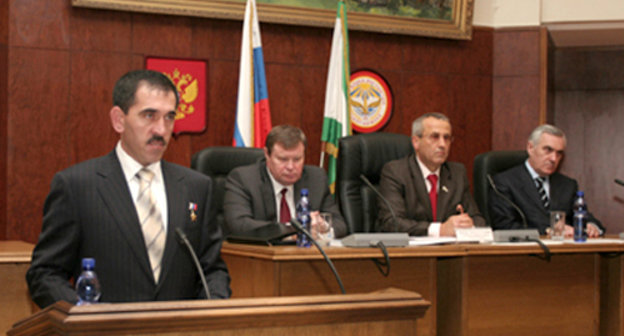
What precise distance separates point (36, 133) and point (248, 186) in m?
2.41

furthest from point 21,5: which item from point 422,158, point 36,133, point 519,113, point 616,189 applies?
point 616,189

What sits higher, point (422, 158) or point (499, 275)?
point (422, 158)

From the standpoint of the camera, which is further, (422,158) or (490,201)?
(490,201)

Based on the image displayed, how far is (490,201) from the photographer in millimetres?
4809

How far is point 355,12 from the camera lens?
658cm

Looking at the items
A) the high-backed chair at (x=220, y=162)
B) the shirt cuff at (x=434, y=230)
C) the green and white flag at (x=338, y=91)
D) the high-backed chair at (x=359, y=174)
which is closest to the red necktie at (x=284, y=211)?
the high-backed chair at (x=220, y=162)

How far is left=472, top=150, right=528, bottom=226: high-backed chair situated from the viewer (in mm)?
4844

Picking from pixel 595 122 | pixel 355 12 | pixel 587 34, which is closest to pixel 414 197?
pixel 355 12

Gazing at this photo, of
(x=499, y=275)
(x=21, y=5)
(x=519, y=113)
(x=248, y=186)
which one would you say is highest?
(x=21, y=5)

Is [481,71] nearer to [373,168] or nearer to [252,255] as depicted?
[373,168]

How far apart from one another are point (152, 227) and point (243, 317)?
70 cm

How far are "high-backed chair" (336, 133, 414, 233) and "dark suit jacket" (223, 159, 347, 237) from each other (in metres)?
0.24

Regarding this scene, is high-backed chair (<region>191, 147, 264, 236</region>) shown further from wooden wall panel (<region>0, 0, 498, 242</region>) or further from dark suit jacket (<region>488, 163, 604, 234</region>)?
wooden wall panel (<region>0, 0, 498, 242</region>)

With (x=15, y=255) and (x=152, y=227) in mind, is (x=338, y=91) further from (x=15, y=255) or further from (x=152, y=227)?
(x=152, y=227)
